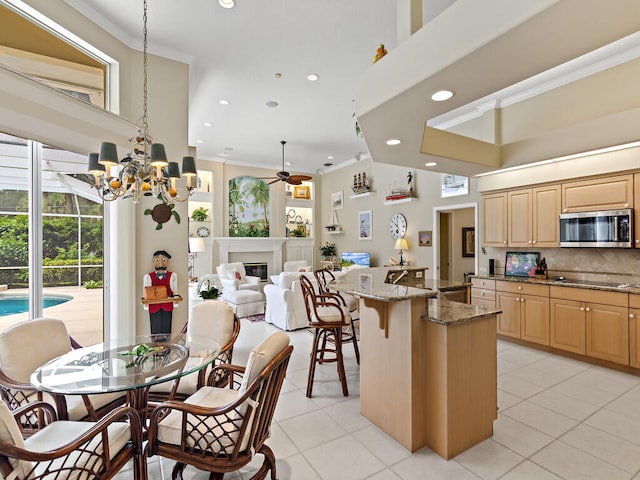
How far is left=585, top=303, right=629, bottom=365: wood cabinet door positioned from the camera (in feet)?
11.2

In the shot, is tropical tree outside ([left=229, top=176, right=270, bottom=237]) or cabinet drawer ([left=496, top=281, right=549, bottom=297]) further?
tropical tree outside ([left=229, top=176, right=270, bottom=237])

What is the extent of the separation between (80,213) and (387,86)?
3.52m

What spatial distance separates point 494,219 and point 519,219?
14.3 inches

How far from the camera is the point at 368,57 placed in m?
3.80

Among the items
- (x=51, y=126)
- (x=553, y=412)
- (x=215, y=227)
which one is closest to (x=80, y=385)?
(x=51, y=126)

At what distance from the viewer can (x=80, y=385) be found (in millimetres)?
1673

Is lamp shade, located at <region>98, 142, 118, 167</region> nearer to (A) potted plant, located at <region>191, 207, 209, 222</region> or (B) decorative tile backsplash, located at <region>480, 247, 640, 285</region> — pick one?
(B) decorative tile backsplash, located at <region>480, 247, 640, 285</region>

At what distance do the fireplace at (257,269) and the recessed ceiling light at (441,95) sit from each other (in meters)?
7.28

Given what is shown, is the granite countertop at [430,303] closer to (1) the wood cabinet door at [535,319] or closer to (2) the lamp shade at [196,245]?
(1) the wood cabinet door at [535,319]

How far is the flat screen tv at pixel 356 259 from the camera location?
7.77 m

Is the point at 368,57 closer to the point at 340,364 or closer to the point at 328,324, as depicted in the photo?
the point at 328,324

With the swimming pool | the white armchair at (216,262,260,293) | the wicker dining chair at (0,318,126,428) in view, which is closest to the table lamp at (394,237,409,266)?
the white armchair at (216,262,260,293)

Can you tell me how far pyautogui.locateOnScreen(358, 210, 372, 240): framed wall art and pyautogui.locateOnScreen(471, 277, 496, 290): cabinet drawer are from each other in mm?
3293

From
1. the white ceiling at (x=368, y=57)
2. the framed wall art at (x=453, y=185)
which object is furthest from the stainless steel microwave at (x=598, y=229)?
the framed wall art at (x=453, y=185)
